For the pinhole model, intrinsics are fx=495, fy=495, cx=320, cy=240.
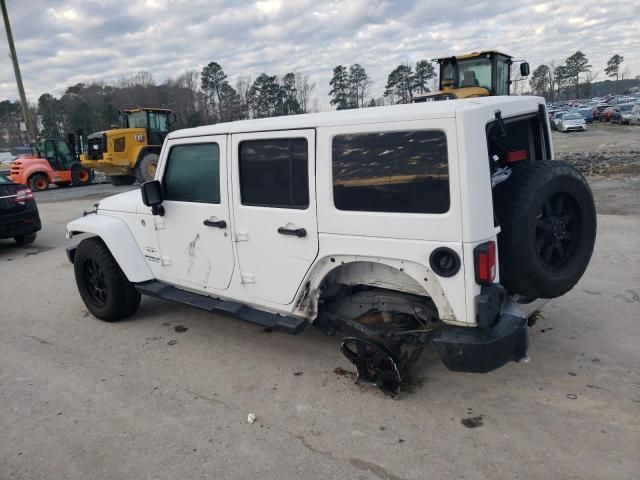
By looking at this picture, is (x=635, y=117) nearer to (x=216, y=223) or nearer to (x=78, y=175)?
(x=78, y=175)

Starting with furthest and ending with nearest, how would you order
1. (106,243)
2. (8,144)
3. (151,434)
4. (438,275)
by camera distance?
(8,144)
(106,243)
(151,434)
(438,275)

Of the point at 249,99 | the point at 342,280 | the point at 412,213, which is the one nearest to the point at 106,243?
the point at 342,280

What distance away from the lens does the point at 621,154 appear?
54.4ft

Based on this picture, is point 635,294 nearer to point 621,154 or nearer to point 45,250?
point 45,250

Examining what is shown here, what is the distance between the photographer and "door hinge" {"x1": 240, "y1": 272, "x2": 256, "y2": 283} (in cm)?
384

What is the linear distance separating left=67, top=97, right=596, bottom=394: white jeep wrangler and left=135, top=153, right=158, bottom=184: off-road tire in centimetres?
1469

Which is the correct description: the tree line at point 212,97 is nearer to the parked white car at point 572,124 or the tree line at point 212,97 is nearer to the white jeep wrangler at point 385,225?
the parked white car at point 572,124

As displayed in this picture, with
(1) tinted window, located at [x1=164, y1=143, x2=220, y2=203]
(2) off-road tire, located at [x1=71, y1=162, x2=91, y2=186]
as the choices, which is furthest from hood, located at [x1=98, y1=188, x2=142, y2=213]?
(2) off-road tire, located at [x1=71, y1=162, x2=91, y2=186]

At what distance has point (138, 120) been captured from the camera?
63.8 ft

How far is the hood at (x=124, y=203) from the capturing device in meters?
4.72

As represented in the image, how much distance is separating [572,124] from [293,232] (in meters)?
35.2

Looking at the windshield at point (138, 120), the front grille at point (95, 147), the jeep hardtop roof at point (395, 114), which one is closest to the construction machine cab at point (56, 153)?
the front grille at point (95, 147)

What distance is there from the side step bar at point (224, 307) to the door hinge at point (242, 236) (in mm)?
567

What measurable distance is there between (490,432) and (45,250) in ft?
27.6
